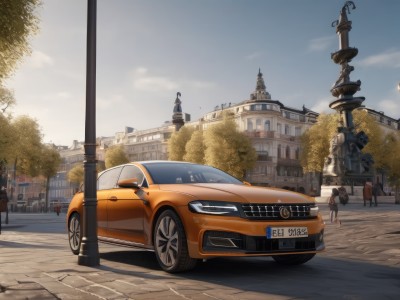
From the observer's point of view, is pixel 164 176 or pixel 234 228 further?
pixel 164 176

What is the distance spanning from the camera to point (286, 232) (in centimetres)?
559

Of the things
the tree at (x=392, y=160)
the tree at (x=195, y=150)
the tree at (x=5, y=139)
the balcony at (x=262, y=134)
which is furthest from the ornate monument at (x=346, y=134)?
the balcony at (x=262, y=134)

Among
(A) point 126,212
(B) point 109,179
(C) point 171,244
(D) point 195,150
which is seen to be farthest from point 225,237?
(D) point 195,150

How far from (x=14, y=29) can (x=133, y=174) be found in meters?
5.28

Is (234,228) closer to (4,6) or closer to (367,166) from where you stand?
(4,6)

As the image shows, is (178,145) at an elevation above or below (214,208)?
above

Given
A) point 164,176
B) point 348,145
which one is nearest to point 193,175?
point 164,176

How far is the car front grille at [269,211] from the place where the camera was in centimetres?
546

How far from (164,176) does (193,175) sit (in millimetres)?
503

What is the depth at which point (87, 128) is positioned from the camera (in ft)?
22.4

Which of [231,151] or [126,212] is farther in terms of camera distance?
[231,151]

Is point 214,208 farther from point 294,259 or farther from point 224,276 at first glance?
point 294,259

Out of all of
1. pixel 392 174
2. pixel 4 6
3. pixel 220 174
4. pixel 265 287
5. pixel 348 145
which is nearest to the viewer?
pixel 265 287

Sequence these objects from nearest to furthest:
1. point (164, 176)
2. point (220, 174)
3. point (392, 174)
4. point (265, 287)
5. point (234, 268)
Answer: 1. point (265, 287)
2. point (234, 268)
3. point (164, 176)
4. point (220, 174)
5. point (392, 174)
